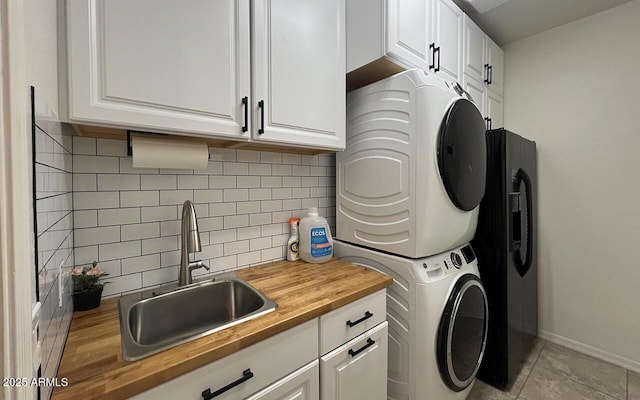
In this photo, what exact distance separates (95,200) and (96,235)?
14cm

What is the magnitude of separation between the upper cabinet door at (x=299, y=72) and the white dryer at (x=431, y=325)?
0.79 meters

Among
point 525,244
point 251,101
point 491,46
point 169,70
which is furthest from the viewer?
point 491,46

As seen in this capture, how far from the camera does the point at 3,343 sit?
0.37 m

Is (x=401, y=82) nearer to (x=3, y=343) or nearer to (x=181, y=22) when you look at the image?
(x=181, y=22)

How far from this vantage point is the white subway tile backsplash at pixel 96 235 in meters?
1.02

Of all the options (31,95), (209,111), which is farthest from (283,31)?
(31,95)

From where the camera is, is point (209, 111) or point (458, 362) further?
point (458, 362)

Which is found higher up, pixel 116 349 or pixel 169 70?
pixel 169 70

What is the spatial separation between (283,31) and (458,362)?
187cm

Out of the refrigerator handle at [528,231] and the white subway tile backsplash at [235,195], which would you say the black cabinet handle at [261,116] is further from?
the refrigerator handle at [528,231]

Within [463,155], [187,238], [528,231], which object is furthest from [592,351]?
[187,238]

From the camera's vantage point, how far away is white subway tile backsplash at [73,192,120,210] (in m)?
1.02

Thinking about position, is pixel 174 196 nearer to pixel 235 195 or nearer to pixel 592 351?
pixel 235 195

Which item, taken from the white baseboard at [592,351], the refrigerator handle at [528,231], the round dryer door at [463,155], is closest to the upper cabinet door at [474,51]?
the round dryer door at [463,155]
